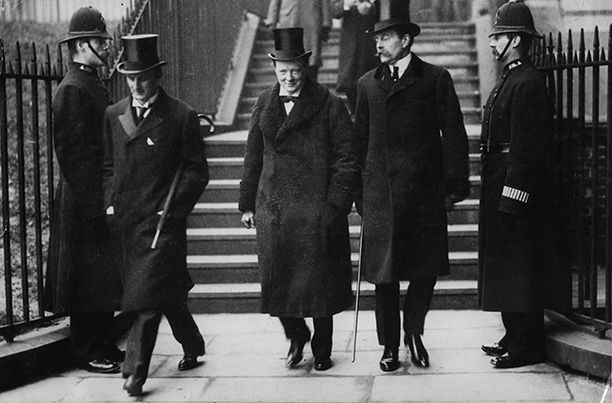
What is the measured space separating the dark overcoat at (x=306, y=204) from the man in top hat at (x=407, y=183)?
→ 24 cm

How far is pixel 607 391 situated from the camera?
4.97 m

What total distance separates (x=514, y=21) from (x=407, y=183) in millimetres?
1182

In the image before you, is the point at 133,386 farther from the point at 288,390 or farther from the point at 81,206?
the point at 81,206

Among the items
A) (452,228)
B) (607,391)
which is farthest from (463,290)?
(607,391)

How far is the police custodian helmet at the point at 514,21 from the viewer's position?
5.49 meters

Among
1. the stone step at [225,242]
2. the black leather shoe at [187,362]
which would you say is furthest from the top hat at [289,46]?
the stone step at [225,242]

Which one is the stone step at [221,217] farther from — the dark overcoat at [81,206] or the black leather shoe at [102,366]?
Answer: the black leather shoe at [102,366]

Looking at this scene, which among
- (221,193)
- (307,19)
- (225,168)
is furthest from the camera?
(307,19)

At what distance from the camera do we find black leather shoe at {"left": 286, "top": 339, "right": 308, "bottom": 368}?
570 centimetres

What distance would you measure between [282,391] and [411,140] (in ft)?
→ 5.61

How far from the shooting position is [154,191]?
17.3 feet

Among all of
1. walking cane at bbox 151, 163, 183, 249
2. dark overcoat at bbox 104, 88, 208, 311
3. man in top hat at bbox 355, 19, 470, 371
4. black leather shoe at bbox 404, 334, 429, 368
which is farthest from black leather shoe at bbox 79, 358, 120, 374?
black leather shoe at bbox 404, 334, 429, 368

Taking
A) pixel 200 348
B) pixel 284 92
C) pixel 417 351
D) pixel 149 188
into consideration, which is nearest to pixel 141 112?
pixel 149 188

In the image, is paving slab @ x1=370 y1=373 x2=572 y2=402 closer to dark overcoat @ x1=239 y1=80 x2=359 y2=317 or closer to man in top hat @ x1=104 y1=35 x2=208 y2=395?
dark overcoat @ x1=239 y1=80 x2=359 y2=317
